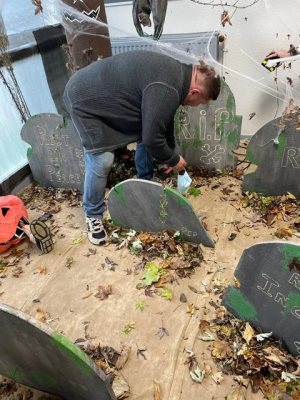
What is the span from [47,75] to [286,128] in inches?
117

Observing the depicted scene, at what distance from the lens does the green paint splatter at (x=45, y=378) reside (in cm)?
159

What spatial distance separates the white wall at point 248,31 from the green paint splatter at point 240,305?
2.54 m

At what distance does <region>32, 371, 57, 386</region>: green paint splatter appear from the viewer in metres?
1.59

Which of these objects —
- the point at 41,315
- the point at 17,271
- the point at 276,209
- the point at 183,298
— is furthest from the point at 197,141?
the point at 41,315

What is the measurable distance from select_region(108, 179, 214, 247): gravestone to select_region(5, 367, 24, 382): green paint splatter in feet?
4.62

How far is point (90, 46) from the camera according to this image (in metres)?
3.06

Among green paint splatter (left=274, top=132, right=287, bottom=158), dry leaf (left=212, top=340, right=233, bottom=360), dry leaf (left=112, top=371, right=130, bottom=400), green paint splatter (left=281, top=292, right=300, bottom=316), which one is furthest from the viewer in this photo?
green paint splatter (left=274, top=132, right=287, bottom=158)

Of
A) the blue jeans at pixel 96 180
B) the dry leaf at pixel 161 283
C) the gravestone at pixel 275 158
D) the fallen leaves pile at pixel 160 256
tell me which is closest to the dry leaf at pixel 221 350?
the fallen leaves pile at pixel 160 256

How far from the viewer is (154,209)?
8.54 ft

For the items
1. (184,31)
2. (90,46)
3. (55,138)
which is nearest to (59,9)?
(90,46)

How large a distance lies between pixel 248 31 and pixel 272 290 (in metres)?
2.97

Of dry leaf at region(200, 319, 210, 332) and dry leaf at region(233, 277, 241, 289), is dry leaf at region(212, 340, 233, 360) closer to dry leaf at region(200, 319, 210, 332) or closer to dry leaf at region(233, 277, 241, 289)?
dry leaf at region(200, 319, 210, 332)

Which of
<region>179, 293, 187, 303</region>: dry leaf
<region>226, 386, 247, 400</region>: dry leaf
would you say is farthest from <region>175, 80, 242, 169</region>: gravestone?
<region>226, 386, 247, 400</region>: dry leaf

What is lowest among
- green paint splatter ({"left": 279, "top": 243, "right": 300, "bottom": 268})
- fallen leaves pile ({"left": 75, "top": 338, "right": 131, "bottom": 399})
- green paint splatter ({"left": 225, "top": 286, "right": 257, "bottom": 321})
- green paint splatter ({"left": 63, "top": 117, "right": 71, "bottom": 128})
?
fallen leaves pile ({"left": 75, "top": 338, "right": 131, "bottom": 399})
